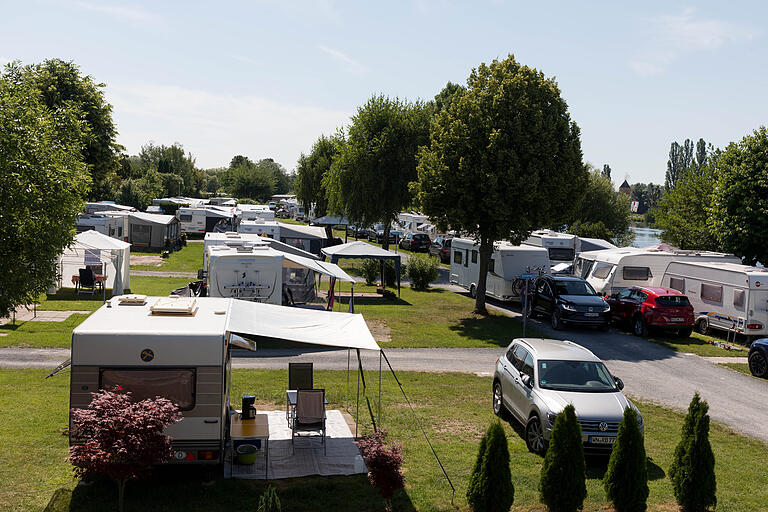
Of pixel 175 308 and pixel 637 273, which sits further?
pixel 637 273

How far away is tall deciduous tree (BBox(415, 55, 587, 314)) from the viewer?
2389 cm

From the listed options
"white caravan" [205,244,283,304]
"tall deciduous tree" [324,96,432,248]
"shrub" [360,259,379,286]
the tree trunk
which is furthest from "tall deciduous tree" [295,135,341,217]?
"white caravan" [205,244,283,304]

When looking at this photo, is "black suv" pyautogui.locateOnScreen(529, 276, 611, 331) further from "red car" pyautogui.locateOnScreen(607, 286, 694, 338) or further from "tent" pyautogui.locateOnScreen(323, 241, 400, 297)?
"tent" pyautogui.locateOnScreen(323, 241, 400, 297)

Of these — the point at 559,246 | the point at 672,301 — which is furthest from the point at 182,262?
the point at 672,301

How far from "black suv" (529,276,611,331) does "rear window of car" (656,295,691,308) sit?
1763mm

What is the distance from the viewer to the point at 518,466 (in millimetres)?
10258

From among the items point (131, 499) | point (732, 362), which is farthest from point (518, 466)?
point (732, 362)

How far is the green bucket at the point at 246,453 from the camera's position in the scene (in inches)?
384

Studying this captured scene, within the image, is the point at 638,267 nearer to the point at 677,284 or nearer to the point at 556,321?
the point at 677,284

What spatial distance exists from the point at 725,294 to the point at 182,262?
3063cm

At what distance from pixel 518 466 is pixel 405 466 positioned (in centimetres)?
176

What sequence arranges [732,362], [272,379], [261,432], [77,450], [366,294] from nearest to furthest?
1. [77,450]
2. [261,432]
3. [272,379]
4. [732,362]
5. [366,294]

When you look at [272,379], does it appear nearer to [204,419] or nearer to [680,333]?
[204,419]

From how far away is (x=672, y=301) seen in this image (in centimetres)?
2295
